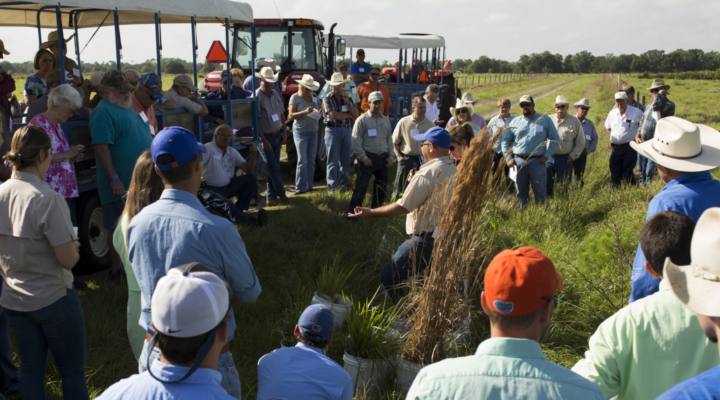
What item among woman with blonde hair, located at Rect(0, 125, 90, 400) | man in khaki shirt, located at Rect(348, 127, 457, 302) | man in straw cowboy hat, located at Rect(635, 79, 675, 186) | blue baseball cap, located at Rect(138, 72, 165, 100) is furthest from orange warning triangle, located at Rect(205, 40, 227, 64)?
man in straw cowboy hat, located at Rect(635, 79, 675, 186)

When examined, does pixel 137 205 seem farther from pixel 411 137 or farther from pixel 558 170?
pixel 558 170

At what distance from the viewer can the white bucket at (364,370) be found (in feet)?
10.4

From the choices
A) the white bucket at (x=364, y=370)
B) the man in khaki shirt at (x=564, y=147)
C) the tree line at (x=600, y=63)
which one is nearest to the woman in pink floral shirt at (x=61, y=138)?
the white bucket at (x=364, y=370)

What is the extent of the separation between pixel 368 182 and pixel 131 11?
3.90 meters

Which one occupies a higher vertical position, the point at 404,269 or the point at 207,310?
the point at 207,310

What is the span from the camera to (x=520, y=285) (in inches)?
57.9

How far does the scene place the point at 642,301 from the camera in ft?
5.92

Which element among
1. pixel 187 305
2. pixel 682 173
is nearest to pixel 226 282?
pixel 187 305

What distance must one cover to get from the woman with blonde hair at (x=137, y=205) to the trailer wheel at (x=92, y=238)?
2.68 m

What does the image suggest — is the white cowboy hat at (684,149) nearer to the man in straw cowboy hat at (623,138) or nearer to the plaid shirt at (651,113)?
the plaid shirt at (651,113)

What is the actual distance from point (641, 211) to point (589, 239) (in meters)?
1.23

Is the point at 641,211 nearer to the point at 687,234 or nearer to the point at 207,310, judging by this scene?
the point at 687,234

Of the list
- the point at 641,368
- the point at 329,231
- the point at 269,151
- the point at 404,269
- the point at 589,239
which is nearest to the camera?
the point at 641,368

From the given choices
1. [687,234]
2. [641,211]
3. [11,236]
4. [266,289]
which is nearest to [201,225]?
[11,236]
